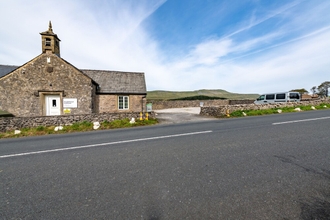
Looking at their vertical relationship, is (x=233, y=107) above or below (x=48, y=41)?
below

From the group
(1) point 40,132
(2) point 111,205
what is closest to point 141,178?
(2) point 111,205

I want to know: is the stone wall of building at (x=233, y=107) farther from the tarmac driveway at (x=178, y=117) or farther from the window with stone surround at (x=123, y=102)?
the window with stone surround at (x=123, y=102)

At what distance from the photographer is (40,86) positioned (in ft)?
48.1

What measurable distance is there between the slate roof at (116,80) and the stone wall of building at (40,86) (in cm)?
329

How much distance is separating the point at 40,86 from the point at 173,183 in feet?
57.9

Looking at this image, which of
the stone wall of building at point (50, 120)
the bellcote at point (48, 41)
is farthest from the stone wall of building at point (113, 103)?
the stone wall of building at point (50, 120)

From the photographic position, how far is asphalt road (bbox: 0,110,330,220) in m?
2.17

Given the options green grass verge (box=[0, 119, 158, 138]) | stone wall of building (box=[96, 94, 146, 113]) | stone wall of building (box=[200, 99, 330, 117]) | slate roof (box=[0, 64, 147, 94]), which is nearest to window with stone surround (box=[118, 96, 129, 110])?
stone wall of building (box=[96, 94, 146, 113])

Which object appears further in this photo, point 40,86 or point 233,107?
point 233,107

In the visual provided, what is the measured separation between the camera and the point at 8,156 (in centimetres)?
484

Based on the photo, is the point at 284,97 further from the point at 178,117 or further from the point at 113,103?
the point at 113,103

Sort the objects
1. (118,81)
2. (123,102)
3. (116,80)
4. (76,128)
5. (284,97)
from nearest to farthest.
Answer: (76,128)
(284,97)
(123,102)
(118,81)
(116,80)

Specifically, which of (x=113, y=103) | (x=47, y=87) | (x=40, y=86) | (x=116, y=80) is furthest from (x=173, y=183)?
(x=116, y=80)

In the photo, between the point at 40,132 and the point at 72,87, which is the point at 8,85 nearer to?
the point at 72,87
